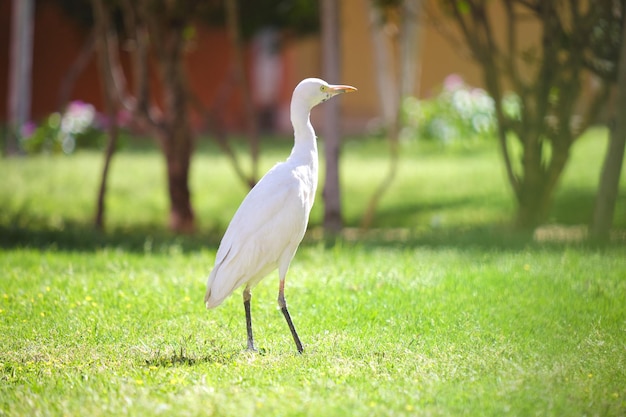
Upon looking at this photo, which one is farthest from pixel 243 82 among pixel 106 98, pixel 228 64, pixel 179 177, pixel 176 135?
pixel 228 64

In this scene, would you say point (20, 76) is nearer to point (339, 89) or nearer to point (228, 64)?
point (228, 64)

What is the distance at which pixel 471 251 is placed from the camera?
29.7ft

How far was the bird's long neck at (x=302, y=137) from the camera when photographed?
6.20 meters

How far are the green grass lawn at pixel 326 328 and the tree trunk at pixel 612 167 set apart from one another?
67cm

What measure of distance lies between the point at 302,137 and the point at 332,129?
5419 mm

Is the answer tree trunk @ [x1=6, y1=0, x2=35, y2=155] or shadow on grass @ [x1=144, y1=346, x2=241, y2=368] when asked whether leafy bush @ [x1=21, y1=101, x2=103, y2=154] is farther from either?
shadow on grass @ [x1=144, y1=346, x2=241, y2=368]

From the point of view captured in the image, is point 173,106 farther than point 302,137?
Yes

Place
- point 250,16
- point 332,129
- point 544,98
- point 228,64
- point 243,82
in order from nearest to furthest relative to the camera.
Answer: point 544,98 → point 332,129 → point 243,82 → point 250,16 → point 228,64

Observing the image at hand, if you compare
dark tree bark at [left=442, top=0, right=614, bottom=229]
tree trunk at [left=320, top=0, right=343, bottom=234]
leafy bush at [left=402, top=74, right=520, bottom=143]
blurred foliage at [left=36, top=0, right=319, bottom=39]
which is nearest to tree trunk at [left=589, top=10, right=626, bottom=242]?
dark tree bark at [left=442, top=0, right=614, bottom=229]

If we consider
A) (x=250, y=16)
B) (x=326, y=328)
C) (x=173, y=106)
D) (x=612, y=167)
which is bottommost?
(x=326, y=328)

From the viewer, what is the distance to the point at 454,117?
712 inches

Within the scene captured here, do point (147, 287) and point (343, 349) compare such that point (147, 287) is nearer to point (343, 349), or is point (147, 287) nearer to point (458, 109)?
Answer: point (343, 349)

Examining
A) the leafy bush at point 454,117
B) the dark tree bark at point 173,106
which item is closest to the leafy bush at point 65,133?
the dark tree bark at point 173,106

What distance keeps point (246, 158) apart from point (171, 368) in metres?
12.2
